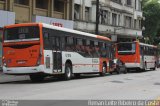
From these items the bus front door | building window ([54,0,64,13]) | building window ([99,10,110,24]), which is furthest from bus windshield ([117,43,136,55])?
the bus front door

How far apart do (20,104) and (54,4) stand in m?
30.9

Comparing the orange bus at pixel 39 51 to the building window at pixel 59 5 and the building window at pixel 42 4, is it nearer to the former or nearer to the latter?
the building window at pixel 42 4

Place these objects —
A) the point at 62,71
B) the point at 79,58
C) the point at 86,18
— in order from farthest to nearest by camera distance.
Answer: the point at 86,18, the point at 79,58, the point at 62,71

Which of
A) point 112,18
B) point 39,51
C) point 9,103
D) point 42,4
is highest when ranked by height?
point 42,4

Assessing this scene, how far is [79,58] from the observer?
91.8ft

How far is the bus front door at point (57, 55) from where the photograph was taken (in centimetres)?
2420

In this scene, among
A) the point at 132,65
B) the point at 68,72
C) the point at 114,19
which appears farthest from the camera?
the point at 114,19

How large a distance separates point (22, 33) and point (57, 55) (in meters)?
2.55

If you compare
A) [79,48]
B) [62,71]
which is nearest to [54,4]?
[79,48]

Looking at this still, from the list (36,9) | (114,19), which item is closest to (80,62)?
(36,9)

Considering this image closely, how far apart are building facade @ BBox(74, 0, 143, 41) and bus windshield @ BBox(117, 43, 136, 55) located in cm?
587

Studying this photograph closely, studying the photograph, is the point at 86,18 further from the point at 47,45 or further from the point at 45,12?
the point at 47,45

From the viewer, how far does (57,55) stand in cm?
2455

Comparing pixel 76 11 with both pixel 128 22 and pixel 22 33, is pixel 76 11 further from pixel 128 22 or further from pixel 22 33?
pixel 22 33
